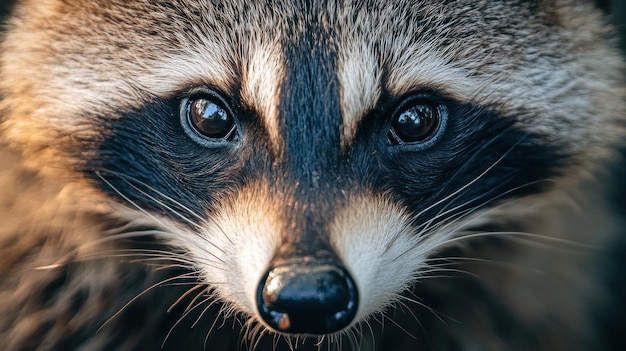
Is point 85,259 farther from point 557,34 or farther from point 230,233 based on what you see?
point 557,34

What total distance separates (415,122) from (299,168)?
26cm

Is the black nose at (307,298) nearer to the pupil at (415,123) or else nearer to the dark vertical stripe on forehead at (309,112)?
the dark vertical stripe on forehead at (309,112)

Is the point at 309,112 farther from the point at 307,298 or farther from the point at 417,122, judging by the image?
the point at 307,298

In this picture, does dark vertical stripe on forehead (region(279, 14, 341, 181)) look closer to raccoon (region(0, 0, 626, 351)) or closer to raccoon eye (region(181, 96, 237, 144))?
raccoon (region(0, 0, 626, 351))

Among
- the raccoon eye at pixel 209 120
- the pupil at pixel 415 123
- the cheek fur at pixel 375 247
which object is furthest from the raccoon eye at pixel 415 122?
the raccoon eye at pixel 209 120

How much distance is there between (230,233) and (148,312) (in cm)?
39

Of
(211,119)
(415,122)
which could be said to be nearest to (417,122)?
(415,122)

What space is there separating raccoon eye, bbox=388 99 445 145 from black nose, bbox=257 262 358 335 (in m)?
0.33

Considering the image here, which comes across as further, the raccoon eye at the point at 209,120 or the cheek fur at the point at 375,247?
the raccoon eye at the point at 209,120

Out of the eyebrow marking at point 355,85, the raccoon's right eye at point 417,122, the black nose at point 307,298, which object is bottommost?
the black nose at point 307,298

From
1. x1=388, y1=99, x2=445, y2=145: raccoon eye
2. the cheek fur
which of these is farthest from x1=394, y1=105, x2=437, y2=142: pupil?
the cheek fur

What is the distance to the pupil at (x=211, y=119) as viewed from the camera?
5.25 feet

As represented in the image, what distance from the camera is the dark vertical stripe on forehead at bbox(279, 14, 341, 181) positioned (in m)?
1.53

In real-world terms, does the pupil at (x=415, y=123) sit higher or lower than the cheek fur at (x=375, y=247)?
higher
